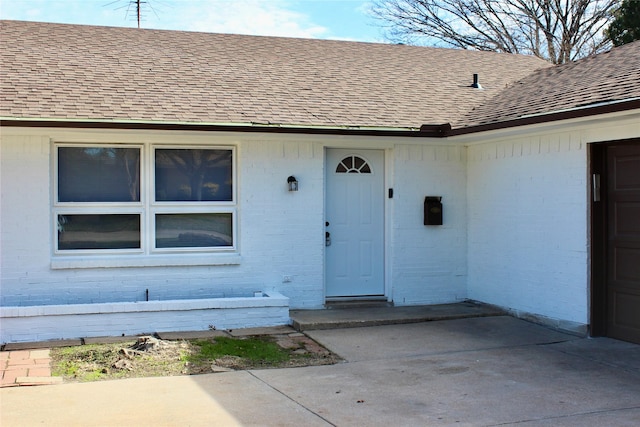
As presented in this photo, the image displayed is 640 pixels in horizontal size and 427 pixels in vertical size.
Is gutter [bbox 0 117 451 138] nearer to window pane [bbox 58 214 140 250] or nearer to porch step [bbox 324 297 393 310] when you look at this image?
window pane [bbox 58 214 140 250]

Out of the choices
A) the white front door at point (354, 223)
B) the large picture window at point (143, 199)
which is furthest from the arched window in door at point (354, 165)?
the large picture window at point (143, 199)

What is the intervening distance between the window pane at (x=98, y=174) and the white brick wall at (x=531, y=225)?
4.79 meters

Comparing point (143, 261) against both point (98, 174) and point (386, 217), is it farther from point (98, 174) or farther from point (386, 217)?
point (386, 217)

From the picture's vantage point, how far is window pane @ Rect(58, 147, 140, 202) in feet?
30.8

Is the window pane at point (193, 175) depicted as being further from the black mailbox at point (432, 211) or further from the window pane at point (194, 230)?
the black mailbox at point (432, 211)

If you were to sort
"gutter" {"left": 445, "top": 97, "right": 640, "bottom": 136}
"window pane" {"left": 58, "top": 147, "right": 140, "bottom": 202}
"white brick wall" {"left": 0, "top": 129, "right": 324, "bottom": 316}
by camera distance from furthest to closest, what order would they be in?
"window pane" {"left": 58, "top": 147, "right": 140, "bottom": 202} → "white brick wall" {"left": 0, "top": 129, "right": 324, "bottom": 316} → "gutter" {"left": 445, "top": 97, "right": 640, "bottom": 136}

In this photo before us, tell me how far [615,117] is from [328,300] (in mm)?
4564

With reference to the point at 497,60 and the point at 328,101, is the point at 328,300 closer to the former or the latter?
the point at 328,101

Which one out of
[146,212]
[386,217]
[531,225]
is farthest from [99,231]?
[531,225]

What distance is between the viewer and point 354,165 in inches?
416

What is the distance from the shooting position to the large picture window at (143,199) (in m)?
9.42

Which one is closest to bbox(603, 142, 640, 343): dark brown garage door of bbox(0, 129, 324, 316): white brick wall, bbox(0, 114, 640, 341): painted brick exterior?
bbox(0, 114, 640, 341): painted brick exterior

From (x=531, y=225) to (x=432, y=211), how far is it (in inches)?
60.8

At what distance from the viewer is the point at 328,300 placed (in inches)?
413
